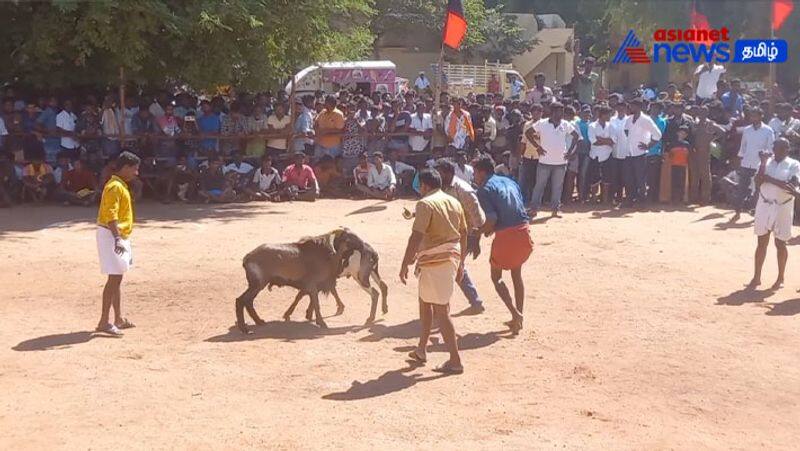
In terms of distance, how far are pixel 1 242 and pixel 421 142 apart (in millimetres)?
8788

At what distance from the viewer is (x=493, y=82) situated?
1281 inches

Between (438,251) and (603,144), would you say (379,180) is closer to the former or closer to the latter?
(603,144)

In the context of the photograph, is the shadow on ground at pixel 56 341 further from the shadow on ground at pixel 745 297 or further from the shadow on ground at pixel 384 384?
the shadow on ground at pixel 745 297

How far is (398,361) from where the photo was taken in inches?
341

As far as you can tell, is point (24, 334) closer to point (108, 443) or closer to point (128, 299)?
point (128, 299)

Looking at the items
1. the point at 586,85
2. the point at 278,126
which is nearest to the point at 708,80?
the point at 586,85

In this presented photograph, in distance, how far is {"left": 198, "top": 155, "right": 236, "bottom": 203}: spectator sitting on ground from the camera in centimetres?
1847

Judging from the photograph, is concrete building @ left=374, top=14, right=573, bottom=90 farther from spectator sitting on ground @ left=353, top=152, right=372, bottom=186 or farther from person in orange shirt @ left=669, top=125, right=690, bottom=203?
person in orange shirt @ left=669, top=125, right=690, bottom=203

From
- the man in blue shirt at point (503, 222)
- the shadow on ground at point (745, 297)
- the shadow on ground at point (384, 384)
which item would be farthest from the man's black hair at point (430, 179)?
the shadow on ground at point (745, 297)

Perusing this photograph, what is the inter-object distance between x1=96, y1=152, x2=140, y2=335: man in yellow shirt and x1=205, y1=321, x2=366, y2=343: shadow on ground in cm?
105

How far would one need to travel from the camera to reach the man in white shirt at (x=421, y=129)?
20.0 m

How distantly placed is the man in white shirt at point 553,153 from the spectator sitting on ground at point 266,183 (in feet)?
16.4

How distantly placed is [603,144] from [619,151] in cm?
31

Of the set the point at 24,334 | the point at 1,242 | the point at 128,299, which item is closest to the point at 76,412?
the point at 24,334
